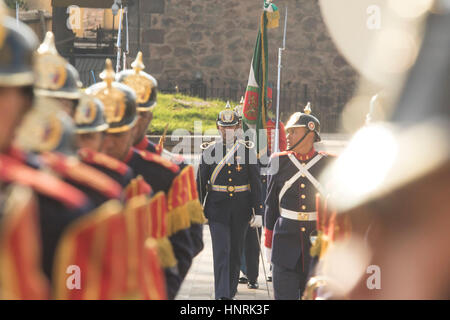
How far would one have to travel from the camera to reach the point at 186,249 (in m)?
4.38

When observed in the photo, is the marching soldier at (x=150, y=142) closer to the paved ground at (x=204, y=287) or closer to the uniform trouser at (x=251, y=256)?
the paved ground at (x=204, y=287)

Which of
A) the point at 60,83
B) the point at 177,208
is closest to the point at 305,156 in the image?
the point at 177,208

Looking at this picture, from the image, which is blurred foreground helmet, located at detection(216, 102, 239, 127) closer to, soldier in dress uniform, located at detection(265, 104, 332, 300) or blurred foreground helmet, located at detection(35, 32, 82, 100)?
soldier in dress uniform, located at detection(265, 104, 332, 300)

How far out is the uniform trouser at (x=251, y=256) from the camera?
9234 millimetres

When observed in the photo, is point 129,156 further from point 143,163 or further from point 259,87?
point 259,87

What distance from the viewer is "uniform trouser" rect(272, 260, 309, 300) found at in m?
6.76

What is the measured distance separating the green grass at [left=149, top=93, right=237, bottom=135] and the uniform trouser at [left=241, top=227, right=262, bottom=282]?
8.31 metres

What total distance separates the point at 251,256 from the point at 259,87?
1.89 m

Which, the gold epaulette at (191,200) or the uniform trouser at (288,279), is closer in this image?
the gold epaulette at (191,200)

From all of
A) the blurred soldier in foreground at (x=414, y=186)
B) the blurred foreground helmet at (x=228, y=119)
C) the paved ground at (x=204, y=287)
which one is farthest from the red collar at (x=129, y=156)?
the blurred foreground helmet at (x=228, y=119)

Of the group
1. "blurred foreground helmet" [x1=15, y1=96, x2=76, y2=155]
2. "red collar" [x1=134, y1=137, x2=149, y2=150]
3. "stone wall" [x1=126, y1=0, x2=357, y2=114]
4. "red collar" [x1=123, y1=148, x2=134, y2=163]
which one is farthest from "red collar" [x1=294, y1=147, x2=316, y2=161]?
"stone wall" [x1=126, y1=0, x2=357, y2=114]

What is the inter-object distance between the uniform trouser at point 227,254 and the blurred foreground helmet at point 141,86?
11.2 ft
